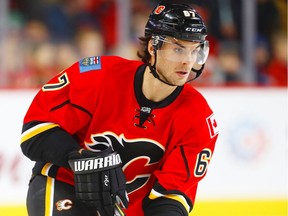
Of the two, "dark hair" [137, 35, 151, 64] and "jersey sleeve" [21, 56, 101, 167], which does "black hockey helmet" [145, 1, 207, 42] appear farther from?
"jersey sleeve" [21, 56, 101, 167]

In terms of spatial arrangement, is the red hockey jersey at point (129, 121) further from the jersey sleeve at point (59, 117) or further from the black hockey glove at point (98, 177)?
the black hockey glove at point (98, 177)

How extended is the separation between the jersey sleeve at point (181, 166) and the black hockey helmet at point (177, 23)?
352 mm

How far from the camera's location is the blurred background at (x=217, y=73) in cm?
551

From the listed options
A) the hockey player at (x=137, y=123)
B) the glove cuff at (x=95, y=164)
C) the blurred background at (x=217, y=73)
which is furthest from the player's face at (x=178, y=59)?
the blurred background at (x=217, y=73)

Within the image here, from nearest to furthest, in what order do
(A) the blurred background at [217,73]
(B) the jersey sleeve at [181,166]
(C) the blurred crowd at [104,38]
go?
1. (B) the jersey sleeve at [181,166]
2. (A) the blurred background at [217,73]
3. (C) the blurred crowd at [104,38]

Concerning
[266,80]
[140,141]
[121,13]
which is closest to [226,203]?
[266,80]

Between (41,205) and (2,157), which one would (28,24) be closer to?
(2,157)

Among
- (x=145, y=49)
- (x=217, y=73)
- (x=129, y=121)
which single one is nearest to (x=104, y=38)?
(x=217, y=73)

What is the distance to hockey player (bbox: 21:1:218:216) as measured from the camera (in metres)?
3.21

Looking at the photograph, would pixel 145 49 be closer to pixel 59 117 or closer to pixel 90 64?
pixel 90 64

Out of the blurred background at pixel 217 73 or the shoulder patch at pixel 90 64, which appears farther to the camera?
the blurred background at pixel 217 73

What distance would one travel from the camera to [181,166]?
3320 millimetres

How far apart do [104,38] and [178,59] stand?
120 inches

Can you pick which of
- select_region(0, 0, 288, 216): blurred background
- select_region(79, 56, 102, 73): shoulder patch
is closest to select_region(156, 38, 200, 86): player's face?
select_region(79, 56, 102, 73): shoulder patch
